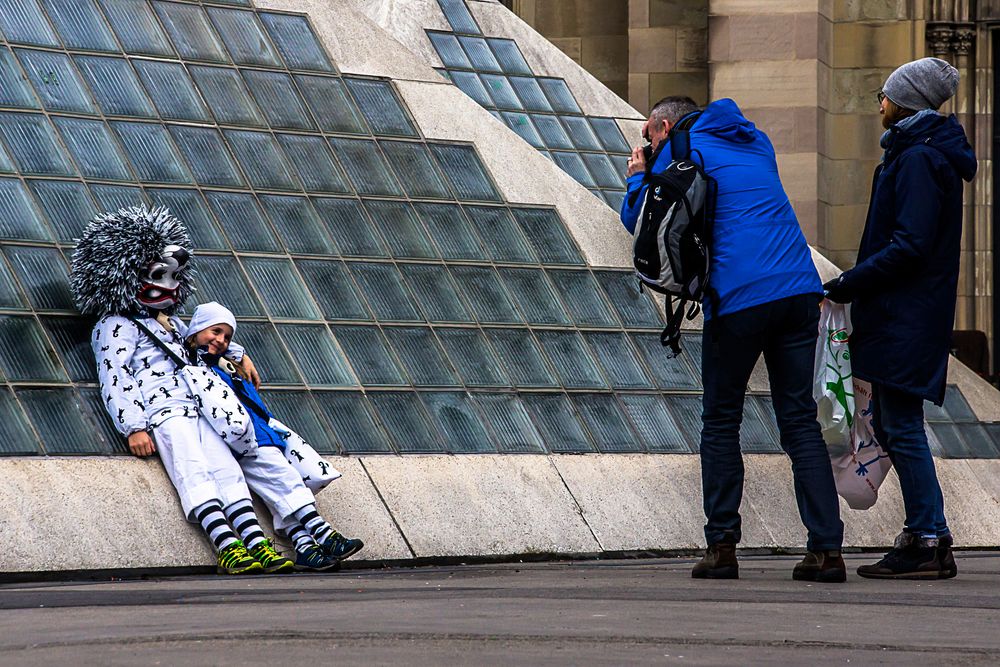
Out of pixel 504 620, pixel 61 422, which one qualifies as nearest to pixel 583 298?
pixel 61 422

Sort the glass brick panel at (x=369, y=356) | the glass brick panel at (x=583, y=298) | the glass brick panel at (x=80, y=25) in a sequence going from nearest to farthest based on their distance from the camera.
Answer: the glass brick panel at (x=369, y=356) < the glass brick panel at (x=80, y=25) < the glass brick panel at (x=583, y=298)

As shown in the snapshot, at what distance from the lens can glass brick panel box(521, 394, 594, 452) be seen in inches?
386

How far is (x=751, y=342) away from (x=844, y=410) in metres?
0.96

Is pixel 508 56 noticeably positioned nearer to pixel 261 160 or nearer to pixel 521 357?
pixel 261 160

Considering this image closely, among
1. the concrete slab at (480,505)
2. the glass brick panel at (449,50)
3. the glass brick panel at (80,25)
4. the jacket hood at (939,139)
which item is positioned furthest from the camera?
the glass brick panel at (449,50)

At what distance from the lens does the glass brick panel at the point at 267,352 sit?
30.7 ft

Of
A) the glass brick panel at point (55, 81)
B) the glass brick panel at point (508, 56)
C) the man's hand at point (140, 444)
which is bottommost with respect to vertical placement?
the man's hand at point (140, 444)

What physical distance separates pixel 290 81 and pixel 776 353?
4605mm

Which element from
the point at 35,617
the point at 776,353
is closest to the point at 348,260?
the point at 776,353

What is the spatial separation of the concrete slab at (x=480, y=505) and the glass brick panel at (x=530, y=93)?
611 cm

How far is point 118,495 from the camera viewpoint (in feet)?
26.8

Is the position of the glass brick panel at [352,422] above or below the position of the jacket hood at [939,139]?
below

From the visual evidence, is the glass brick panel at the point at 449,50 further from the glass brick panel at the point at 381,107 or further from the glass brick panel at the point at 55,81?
the glass brick panel at the point at 55,81

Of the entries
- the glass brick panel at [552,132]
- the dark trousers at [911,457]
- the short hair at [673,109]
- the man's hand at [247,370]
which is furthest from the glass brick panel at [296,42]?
the dark trousers at [911,457]
